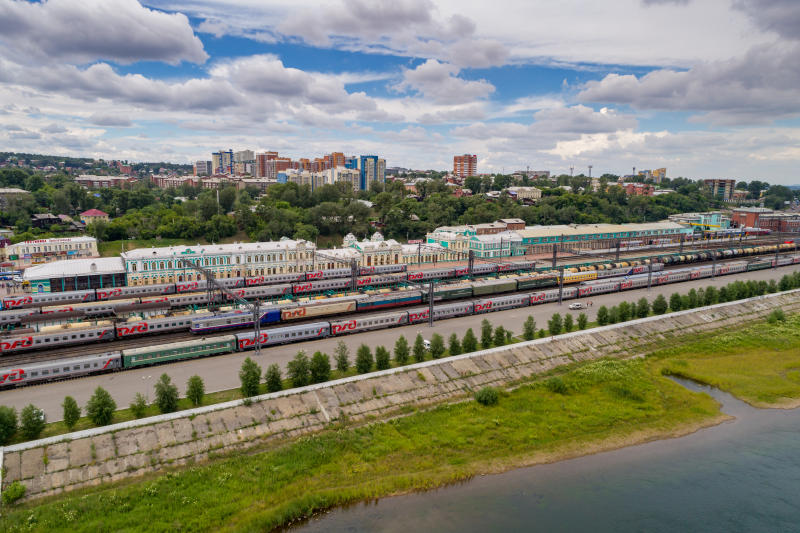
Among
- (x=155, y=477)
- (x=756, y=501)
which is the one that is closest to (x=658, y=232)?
(x=756, y=501)

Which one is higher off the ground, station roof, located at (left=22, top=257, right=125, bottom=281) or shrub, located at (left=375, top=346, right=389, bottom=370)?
station roof, located at (left=22, top=257, right=125, bottom=281)

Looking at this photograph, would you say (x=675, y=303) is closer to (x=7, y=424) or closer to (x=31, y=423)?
(x=31, y=423)

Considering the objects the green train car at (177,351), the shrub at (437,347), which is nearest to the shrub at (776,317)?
the shrub at (437,347)

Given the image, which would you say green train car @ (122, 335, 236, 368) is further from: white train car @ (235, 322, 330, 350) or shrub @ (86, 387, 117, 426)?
shrub @ (86, 387, 117, 426)

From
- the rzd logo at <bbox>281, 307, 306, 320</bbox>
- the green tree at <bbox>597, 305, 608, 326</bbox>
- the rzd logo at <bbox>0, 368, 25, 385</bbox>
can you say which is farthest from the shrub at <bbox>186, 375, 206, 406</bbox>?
the green tree at <bbox>597, 305, 608, 326</bbox>

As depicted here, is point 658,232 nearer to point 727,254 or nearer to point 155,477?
point 727,254

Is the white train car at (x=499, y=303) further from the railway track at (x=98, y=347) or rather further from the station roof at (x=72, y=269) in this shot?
the station roof at (x=72, y=269)
